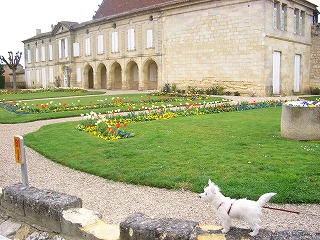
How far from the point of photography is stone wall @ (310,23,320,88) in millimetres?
26734

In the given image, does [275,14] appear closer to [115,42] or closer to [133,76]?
[133,76]

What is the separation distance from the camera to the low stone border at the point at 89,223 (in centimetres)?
290

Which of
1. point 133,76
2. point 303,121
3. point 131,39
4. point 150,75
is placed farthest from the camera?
point 133,76

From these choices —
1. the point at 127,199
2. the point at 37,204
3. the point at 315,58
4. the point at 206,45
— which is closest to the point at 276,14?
the point at 206,45

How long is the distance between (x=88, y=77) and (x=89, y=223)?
35.3 meters

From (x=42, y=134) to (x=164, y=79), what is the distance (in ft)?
60.1

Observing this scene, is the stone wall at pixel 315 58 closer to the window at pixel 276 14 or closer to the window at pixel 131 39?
the window at pixel 276 14

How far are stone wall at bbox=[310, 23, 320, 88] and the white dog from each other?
26.0 metres

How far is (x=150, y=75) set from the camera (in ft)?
100

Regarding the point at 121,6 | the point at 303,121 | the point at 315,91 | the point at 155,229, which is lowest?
the point at 155,229

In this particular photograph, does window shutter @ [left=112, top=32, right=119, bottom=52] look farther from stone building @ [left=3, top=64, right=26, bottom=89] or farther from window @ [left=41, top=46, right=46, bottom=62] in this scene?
stone building @ [left=3, top=64, right=26, bottom=89]

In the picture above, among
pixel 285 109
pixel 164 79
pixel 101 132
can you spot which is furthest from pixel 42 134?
Result: pixel 164 79

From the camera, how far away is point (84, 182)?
5.80 metres

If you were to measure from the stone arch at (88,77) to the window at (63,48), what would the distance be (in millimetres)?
3028
